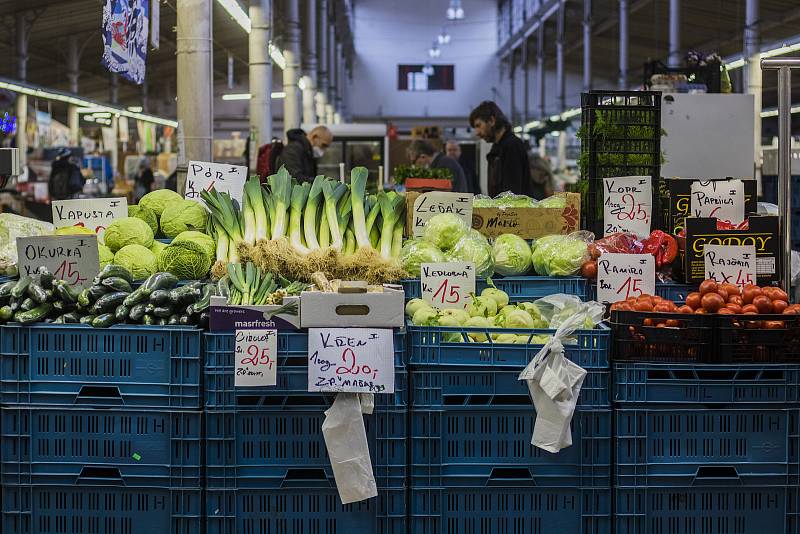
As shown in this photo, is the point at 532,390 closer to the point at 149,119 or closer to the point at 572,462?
the point at 572,462

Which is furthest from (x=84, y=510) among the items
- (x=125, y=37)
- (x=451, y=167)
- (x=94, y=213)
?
(x=451, y=167)

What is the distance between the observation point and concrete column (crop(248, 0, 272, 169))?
46.2ft

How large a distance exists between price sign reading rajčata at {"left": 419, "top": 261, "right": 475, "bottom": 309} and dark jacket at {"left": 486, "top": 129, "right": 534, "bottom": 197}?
379cm

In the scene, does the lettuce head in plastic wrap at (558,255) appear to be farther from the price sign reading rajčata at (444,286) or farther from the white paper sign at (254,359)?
the white paper sign at (254,359)

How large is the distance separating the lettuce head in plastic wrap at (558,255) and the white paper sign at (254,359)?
1431 mm

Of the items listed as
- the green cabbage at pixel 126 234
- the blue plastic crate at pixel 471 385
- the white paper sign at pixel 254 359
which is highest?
the green cabbage at pixel 126 234

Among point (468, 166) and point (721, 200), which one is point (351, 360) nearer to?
point (721, 200)

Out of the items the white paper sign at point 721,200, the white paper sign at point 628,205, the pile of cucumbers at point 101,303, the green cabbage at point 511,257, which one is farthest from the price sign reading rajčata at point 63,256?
the white paper sign at point 721,200

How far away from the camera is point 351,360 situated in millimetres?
3258

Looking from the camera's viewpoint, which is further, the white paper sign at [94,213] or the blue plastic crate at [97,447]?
the white paper sign at [94,213]

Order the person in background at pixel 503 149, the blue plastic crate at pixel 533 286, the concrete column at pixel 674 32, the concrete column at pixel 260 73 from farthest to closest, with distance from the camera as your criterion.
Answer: the concrete column at pixel 674 32 < the concrete column at pixel 260 73 < the person in background at pixel 503 149 < the blue plastic crate at pixel 533 286

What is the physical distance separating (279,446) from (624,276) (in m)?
1.51

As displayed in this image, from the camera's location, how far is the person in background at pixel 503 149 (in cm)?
759

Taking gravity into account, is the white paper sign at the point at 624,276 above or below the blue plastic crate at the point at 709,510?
above
